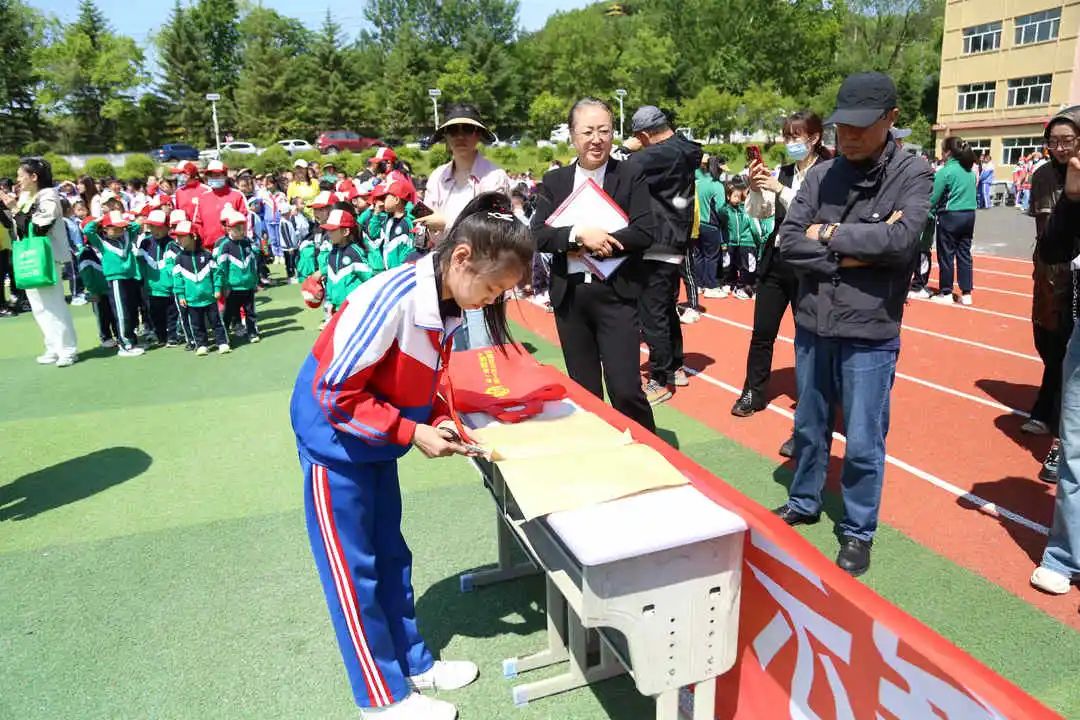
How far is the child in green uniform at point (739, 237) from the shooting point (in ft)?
34.5

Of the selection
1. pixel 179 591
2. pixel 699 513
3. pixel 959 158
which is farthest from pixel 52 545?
pixel 959 158

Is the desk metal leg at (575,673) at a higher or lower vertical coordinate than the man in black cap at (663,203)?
lower

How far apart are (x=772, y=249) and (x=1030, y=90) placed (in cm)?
4253

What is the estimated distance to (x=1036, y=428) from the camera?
513 centimetres

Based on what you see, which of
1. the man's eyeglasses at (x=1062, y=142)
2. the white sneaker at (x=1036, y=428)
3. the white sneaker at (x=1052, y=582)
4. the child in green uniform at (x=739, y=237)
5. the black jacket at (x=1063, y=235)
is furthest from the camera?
the child in green uniform at (x=739, y=237)

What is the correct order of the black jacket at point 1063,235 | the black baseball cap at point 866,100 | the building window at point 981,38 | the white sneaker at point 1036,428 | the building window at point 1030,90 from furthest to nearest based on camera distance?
the building window at point 981,38
the building window at point 1030,90
the white sneaker at point 1036,428
the black jacket at point 1063,235
the black baseball cap at point 866,100

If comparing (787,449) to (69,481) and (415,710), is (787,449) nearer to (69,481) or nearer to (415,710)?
(415,710)

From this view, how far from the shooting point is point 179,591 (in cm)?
364

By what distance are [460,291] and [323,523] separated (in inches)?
33.9

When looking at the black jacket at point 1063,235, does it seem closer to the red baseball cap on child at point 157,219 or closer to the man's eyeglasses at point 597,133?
the man's eyeglasses at point 597,133

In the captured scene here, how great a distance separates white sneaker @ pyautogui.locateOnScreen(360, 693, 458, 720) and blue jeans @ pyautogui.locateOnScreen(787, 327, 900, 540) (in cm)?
205

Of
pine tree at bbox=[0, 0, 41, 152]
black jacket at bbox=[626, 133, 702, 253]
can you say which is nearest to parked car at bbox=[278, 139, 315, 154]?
pine tree at bbox=[0, 0, 41, 152]

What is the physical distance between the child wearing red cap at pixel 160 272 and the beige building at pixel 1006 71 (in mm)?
38538

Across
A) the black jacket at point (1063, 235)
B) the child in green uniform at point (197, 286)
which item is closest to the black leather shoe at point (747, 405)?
the black jacket at point (1063, 235)
